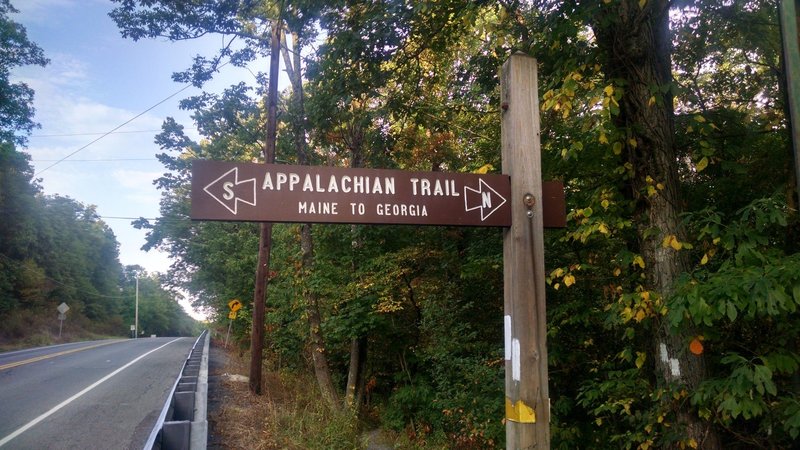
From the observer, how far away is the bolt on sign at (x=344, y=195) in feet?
8.54

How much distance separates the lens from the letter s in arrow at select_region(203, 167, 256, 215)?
2.59 metres

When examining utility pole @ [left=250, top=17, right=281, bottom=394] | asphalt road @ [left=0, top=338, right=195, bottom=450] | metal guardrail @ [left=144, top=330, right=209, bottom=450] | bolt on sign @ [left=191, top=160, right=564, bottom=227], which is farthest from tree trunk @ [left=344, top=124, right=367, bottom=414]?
bolt on sign @ [left=191, top=160, right=564, bottom=227]

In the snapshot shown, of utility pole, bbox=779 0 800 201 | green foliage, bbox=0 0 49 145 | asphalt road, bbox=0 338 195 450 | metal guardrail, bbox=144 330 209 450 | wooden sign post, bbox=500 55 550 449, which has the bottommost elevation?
asphalt road, bbox=0 338 195 450

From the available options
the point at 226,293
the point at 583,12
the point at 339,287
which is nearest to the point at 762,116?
the point at 583,12

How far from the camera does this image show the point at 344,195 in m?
2.77

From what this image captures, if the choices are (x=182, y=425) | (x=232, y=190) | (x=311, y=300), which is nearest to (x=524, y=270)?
(x=232, y=190)

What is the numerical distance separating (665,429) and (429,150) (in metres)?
8.58

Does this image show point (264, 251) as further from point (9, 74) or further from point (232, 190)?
point (9, 74)

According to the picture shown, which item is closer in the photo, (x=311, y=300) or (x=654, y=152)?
(x=654, y=152)

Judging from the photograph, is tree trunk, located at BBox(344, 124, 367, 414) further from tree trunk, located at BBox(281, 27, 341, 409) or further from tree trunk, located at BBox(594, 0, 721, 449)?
tree trunk, located at BBox(594, 0, 721, 449)

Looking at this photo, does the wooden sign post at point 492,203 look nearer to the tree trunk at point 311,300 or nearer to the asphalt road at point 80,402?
the asphalt road at point 80,402

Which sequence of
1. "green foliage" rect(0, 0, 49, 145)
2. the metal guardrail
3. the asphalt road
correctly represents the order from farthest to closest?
"green foliage" rect(0, 0, 49, 145) < the asphalt road < the metal guardrail

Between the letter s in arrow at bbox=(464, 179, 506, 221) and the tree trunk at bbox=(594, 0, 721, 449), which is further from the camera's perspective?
the tree trunk at bbox=(594, 0, 721, 449)

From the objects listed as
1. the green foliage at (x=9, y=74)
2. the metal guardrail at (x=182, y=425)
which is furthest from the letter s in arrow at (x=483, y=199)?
the green foliage at (x=9, y=74)
